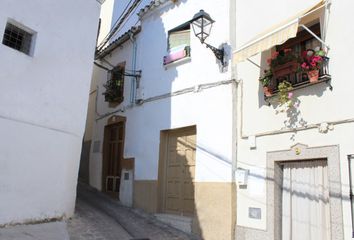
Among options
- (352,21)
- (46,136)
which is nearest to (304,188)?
(352,21)

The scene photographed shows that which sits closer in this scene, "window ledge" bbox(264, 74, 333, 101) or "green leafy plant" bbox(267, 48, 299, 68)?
"window ledge" bbox(264, 74, 333, 101)

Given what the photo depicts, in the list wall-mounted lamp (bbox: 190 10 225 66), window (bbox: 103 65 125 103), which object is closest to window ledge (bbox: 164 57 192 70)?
wall-mounted lamp (bbox: 190 10 225 66)

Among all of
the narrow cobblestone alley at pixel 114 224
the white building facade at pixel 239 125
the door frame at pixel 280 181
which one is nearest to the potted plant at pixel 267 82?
the white building facade at pixel 239 125

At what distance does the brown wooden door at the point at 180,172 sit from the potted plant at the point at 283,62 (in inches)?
117

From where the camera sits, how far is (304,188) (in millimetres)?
7316

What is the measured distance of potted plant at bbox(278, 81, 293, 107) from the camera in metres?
7.51

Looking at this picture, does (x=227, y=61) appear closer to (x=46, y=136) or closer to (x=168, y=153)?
(x=168, y=153)

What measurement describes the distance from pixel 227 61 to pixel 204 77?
2.62 ft

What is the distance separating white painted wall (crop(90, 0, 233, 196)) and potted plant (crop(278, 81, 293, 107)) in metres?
1.49

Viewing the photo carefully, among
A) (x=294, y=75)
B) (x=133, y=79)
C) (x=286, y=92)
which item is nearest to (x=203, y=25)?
(x=294, y=75)

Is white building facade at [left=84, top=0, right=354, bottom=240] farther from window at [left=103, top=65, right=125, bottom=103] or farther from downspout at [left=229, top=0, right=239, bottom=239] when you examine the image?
window at [left=103, top=65, right=125, bottom=103]

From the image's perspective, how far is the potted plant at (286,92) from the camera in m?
7.51

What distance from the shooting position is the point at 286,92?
24.8ft

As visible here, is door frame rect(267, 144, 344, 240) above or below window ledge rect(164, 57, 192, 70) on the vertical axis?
below
